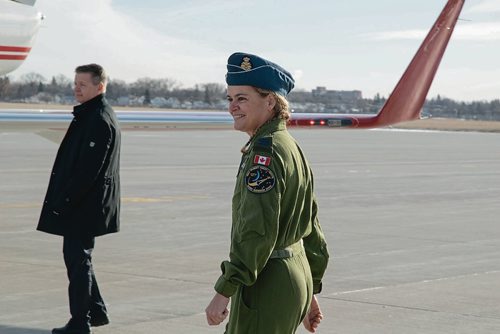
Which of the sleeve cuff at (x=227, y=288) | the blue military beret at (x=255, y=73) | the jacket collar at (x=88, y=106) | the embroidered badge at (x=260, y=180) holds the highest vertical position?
the blue military beret at (x=255, y=73)

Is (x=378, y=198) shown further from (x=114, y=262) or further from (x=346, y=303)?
(x=346, y=303)

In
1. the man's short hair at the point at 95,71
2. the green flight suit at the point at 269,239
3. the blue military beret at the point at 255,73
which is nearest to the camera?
the green flight suit at the point at 269,239

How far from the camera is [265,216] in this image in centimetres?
436

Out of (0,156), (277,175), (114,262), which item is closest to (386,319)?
(114,262)

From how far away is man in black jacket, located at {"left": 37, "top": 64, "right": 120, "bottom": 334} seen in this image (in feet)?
25.5

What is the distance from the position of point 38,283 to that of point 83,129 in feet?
7.71

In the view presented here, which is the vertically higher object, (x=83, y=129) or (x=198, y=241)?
(x=83, y=129)

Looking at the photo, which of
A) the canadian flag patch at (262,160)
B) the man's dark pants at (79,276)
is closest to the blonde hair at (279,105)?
the canadian flag patch at (262,160)

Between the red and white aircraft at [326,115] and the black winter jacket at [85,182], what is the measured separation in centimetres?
671

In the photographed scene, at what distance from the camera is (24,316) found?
326 inches

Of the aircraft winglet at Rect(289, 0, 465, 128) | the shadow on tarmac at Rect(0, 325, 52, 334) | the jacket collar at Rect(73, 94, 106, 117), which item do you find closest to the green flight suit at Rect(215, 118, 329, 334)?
the shadow on tarmac at Rect(0, 325, 52, 334)

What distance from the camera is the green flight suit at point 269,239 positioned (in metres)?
4.35

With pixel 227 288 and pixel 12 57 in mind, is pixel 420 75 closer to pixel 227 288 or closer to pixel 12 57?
pixel 12 57

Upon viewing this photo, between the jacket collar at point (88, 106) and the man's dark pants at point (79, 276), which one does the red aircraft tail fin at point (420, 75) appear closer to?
the jacket collar at point (88, 106)
